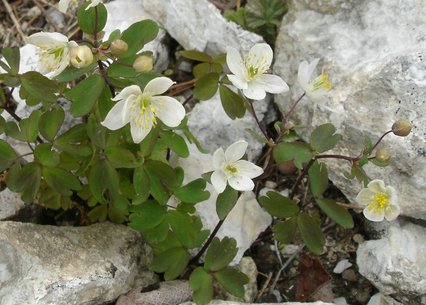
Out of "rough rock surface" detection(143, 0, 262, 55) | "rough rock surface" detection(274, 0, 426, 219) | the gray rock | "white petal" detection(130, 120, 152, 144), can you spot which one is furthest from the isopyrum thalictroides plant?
"rough rock surface" detection(143, 0, 262, 55)

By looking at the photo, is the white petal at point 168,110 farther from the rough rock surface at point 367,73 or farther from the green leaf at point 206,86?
the rough rock surface at point 367,73

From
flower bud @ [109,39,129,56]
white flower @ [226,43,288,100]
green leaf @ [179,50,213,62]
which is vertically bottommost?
green leaf @ [179,50,213,62]

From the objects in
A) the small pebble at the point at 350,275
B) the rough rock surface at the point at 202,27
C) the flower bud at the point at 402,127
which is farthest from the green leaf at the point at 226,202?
the rough rock surface at the point at 202,27

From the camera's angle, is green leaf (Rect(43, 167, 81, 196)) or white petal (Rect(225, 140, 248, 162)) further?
green leaf (Rect(43, 167, 81, 196))

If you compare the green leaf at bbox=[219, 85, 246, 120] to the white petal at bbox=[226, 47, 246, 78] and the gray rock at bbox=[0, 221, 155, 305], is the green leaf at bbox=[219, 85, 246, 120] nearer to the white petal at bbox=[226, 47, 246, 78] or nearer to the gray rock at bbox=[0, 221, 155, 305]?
the white petal at bbox=[226, 47, 246, 78]

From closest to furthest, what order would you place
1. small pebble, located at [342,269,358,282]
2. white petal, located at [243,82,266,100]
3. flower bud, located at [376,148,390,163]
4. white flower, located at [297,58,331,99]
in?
flower bud, located at [376,148,390,163] < white petal, located at [243,82,266,100] < white flower, located at [297,58,331,99] < small pebble, located at [342,269,358,282]
